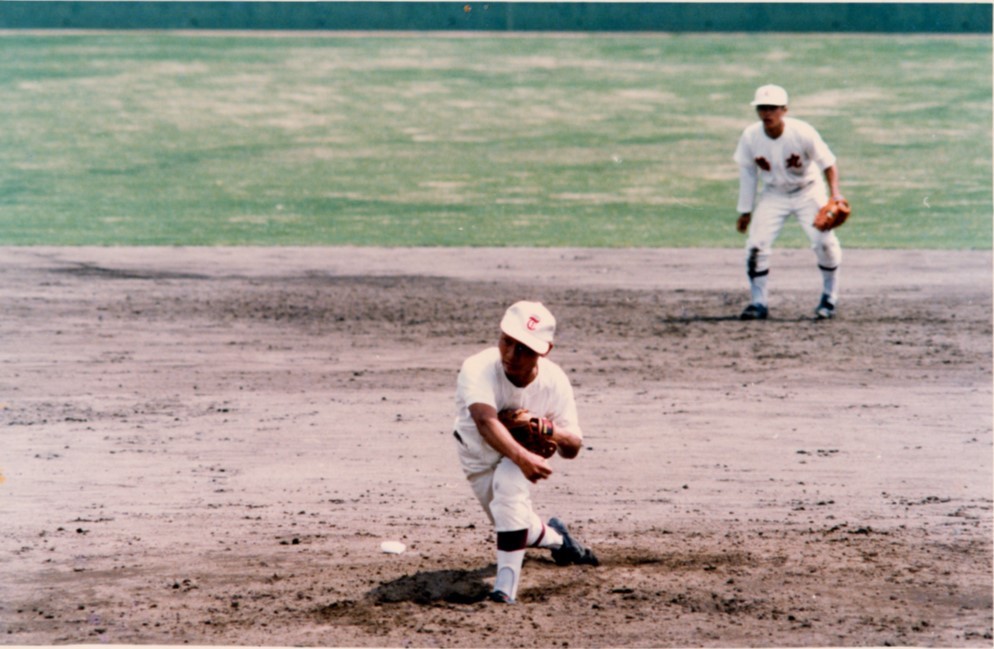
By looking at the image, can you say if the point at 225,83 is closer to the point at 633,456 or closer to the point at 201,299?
the point at 201,299

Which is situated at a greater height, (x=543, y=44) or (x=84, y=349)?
(x=543, y=44)

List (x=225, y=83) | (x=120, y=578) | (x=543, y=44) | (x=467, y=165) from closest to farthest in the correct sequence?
(x=120, y=578), (x=467, y=165), (x=225, y=83), (x=543, y=44)

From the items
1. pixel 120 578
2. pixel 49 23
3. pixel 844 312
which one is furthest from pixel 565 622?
pixel 49 23

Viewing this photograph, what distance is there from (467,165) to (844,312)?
10268 mm

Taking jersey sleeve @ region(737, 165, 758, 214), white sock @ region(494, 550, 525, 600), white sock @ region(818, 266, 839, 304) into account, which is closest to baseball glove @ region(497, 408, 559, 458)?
white sock @ region(494, 550, 525, 600)

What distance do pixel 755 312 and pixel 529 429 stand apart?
6.96m

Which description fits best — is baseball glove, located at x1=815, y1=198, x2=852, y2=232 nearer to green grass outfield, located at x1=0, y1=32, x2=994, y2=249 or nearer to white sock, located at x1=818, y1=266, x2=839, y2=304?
white sock, located at x1=818, y1=266, x2=839, y2=304

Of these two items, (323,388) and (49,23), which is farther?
(49,23)

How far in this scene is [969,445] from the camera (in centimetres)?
894

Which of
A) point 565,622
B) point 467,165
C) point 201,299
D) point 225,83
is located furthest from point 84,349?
point 225,83

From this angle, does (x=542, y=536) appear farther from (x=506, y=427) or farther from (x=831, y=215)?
(x=831, y=215)

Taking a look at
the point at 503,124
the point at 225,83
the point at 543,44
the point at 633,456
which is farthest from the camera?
the point at 543,44

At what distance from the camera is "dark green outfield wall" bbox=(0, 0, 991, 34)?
3409cm

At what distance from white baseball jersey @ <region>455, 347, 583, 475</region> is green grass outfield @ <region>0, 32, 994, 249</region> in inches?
405
